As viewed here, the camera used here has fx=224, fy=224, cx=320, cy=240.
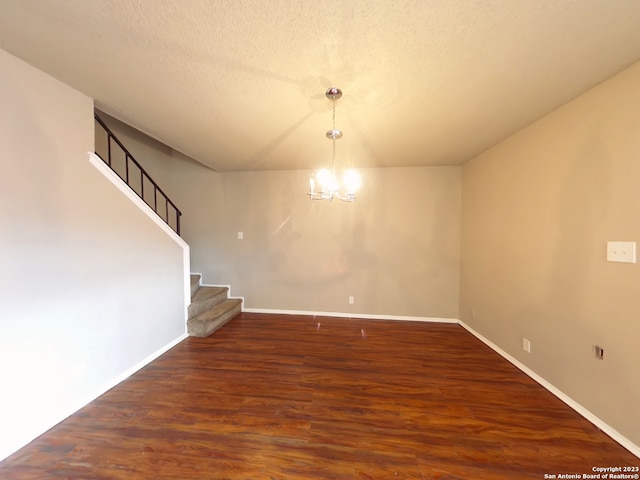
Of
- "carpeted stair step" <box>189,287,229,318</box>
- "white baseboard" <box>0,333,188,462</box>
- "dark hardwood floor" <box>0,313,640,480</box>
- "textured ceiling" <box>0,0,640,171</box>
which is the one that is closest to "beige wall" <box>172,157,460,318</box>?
"carpeted stair step" <box>189,287,229,318</box>

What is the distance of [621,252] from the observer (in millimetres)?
1576

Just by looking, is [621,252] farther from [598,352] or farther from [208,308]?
[208,308]

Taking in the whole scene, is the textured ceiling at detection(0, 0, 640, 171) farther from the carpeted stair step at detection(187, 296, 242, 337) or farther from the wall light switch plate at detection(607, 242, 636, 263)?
the carpeted stair step at detection(187, 296, 242, 337)

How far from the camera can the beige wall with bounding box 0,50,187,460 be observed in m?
1.46

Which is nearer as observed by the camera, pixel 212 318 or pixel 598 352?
pixel 598 352

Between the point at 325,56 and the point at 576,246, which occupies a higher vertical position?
the point at 325,56

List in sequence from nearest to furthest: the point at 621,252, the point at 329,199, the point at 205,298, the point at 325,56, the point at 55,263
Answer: the point at 325,56 → the point at 621,252 → the point at 55,263 → the point at 329,199 → the point at 205,298

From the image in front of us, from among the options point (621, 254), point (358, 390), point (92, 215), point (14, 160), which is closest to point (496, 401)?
point (358, 390)

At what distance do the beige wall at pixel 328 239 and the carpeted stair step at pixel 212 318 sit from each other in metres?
0.34

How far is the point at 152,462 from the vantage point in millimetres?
1416

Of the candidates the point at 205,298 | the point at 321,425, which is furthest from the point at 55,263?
the point at 321,425

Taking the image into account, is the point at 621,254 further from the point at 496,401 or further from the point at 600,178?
the point at 496,401

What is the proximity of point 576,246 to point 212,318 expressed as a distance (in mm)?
4137

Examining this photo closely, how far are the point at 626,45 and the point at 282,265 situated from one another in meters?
→ 4.08
